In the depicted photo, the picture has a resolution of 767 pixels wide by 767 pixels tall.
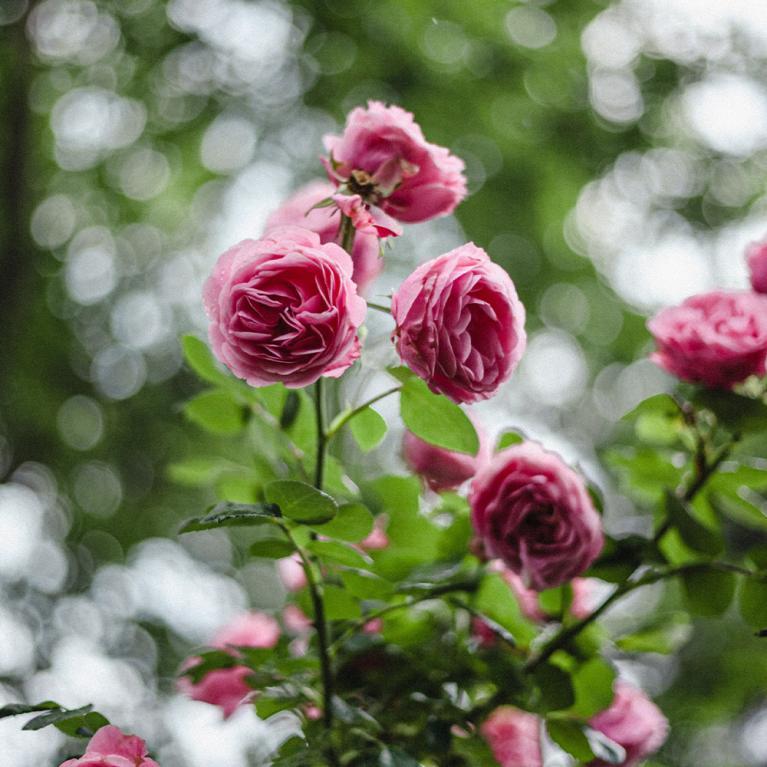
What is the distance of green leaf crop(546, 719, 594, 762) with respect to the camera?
2.29 ft

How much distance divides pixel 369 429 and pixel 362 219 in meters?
0.17

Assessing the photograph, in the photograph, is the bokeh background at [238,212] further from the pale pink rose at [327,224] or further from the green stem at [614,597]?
the pale pink rose at [327,224]

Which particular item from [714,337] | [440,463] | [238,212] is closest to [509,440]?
[440,463]

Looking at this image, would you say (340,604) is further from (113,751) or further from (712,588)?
(712,588)

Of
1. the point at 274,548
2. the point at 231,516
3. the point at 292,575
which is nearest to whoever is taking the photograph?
the point at 231,516

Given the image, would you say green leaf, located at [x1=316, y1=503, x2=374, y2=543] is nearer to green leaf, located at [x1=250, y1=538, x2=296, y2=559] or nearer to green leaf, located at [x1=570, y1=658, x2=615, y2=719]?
green leaf, located at [x1=250, y1=538, x2=296, y2=559]

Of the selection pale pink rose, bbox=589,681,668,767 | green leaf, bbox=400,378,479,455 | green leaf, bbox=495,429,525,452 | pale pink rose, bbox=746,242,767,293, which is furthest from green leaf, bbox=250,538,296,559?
pale pink rose, bbox=746,242,767,293

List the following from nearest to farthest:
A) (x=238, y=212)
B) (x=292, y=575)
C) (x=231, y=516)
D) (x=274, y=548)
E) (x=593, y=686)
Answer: (x=231, y=516) → (x=274, y=548) → (x=593, y=686) → (x=292, y=575) → (x=238, y=212)

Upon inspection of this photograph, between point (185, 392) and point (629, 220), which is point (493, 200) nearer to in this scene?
point (629, 220)

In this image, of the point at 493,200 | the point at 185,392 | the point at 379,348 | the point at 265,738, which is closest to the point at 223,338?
the point at 379,348

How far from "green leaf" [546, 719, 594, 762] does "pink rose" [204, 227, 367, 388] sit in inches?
14.6

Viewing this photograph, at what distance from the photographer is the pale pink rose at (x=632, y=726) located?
76 cm

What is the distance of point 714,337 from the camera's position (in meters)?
0.69

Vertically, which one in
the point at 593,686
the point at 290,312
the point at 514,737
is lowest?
the point at 514,737
